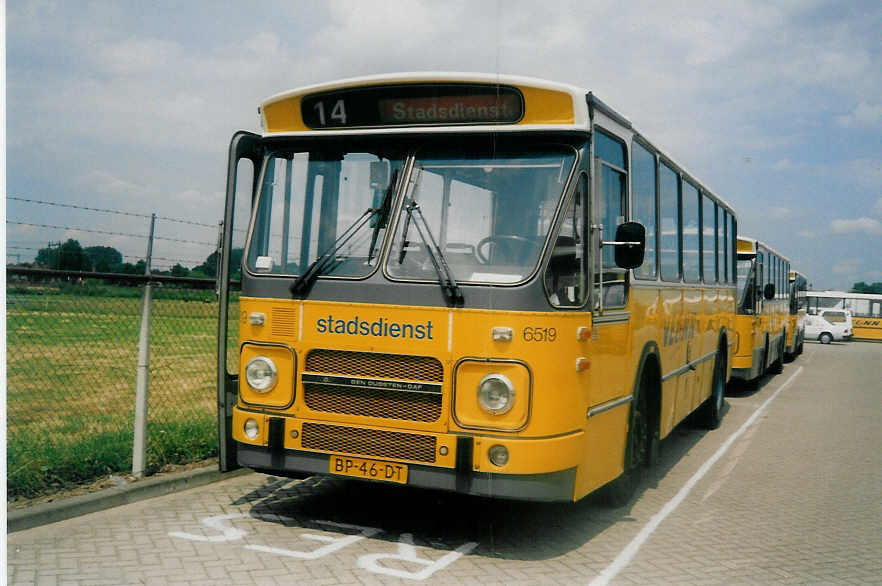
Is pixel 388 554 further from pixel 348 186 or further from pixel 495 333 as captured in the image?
pixel 348 186

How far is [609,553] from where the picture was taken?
19.7ft

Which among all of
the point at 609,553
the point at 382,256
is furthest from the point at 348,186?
the point at 609,553

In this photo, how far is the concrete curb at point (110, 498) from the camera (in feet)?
19.5

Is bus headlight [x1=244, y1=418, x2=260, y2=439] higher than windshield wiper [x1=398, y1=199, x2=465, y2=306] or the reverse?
the reverse

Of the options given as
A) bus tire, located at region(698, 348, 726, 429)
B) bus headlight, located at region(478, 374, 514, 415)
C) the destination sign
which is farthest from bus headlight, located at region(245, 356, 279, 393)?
bus tire, located at region(698, 348, 726, 429)

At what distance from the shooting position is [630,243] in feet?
19.4

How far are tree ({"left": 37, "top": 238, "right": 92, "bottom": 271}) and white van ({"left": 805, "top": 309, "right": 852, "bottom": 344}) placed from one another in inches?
1933

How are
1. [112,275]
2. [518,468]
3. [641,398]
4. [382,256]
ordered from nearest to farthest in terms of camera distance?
[518,468], [382,256], [112,275], [641,398]

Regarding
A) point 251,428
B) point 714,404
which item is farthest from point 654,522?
point 714,404

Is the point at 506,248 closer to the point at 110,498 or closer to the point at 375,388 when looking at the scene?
the point at 375,388

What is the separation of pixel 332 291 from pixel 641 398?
313 centimetres

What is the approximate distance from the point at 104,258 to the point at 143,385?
114 centimetres

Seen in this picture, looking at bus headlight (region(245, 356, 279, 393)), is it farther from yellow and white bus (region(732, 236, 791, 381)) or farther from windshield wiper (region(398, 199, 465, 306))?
yellow and white bus (region(732, 236, 791, 381))

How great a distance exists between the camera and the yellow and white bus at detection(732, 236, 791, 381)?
55.4 ft
